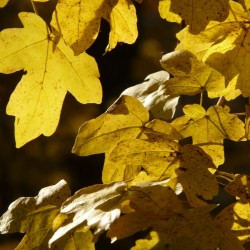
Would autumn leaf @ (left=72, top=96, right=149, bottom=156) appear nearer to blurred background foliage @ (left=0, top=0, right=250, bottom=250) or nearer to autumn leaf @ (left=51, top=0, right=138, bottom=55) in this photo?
autumn leaf @ (left=51, top=0, right=138, bottom=55)

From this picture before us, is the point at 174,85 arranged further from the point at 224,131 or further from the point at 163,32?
the point at 163,32

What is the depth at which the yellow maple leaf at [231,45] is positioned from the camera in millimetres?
1488

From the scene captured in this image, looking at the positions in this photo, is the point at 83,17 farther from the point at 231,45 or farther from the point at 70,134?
the point at 70,134

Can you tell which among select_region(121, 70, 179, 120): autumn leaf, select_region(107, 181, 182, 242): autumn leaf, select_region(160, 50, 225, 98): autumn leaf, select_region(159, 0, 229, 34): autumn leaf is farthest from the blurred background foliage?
select_region(107, 181, 182, 242): autumn leaf

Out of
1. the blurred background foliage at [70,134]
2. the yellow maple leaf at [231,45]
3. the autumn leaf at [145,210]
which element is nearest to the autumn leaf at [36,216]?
the autumn leaf at [145,210]

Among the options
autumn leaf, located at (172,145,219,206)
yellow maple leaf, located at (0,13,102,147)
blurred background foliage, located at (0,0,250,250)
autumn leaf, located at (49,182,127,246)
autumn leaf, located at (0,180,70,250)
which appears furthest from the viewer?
blurred background foliage, located at (0,0,250,250)

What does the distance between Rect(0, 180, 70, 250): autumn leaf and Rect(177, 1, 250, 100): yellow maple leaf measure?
409mm

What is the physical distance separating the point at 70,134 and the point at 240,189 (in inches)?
153

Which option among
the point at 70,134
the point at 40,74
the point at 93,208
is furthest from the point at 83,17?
the point at 70,134

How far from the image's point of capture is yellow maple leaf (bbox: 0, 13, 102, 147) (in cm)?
162

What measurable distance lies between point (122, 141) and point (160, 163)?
3.5 inches

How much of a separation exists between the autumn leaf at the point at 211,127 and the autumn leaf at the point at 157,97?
28mm

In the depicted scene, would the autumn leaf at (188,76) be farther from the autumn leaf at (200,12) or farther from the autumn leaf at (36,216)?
the autumn leaf at (36,216)

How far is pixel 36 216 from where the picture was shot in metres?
1.51
